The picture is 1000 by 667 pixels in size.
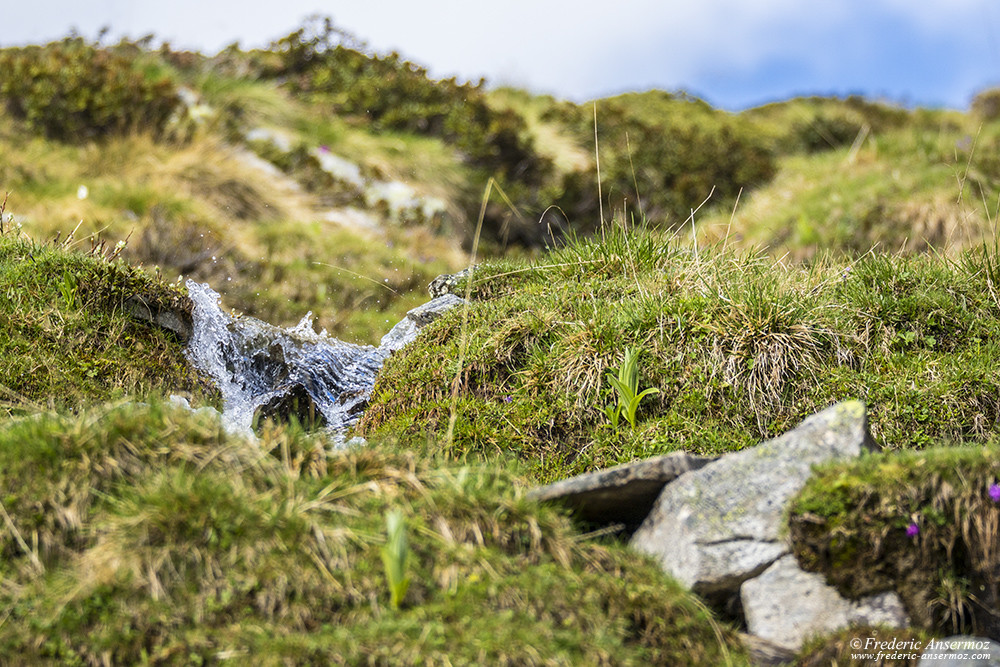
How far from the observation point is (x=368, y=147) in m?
12.4

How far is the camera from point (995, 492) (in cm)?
300

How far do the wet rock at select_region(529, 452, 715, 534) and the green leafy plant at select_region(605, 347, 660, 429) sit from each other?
0.71 metres

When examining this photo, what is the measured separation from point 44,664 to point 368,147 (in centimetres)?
1052

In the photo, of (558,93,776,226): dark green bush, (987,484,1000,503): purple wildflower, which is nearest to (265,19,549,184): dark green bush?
(558,93,776,226): dark green bush

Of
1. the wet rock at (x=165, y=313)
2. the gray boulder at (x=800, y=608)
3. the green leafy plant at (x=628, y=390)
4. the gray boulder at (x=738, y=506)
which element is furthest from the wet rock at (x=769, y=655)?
the wet rock at (x=165, y=313)

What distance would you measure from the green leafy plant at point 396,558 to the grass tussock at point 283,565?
0.05m

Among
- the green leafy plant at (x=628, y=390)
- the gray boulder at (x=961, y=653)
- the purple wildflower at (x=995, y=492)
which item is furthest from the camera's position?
the green leafy plant at (x=628, y=390)

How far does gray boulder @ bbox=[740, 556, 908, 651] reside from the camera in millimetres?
3053

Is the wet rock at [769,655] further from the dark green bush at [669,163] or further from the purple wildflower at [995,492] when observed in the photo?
the dark green bush at [669,163]

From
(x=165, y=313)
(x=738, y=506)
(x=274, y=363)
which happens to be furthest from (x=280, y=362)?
(x=738, y=506)

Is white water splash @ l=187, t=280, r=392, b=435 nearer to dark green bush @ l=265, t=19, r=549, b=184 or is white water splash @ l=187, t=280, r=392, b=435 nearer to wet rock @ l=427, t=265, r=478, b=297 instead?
wet rock @ l=427, t=265, r=478, b=297

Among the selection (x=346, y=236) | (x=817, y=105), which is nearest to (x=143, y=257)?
(x=346, y=236)

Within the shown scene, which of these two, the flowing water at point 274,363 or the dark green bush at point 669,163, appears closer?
the flowing water at point 274,363

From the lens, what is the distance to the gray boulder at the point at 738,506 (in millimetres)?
3240
